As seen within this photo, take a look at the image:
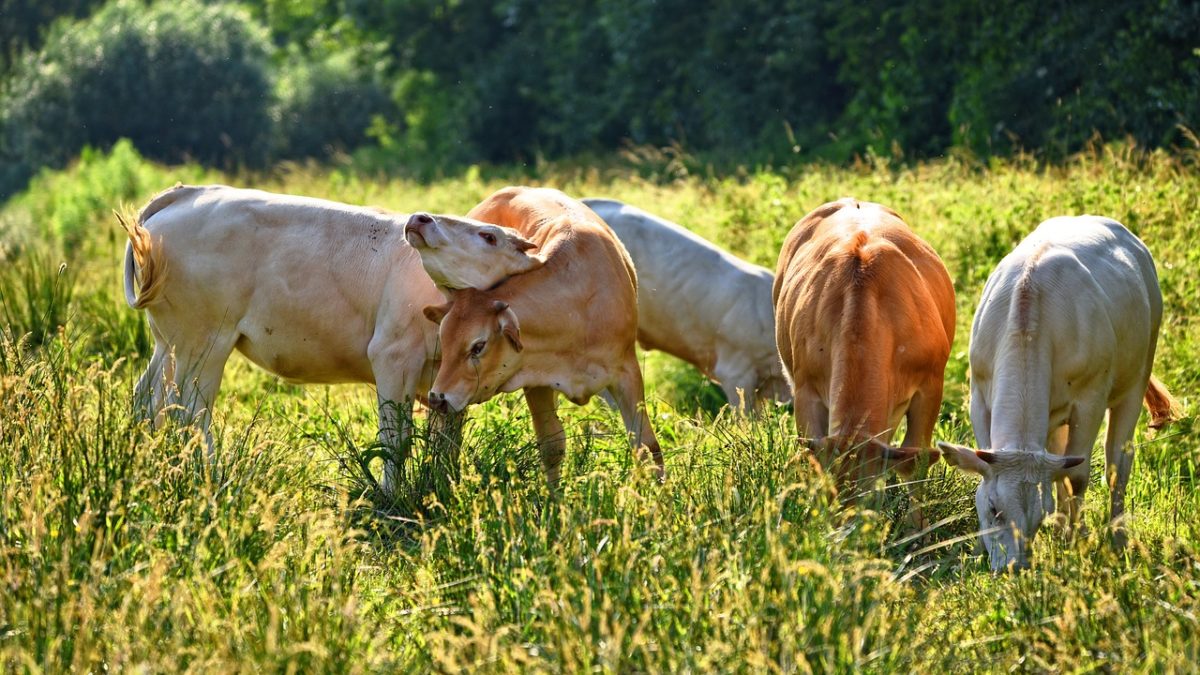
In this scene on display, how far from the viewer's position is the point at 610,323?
21.8 feet

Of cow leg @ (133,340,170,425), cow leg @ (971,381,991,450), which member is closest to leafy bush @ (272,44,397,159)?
cow leg @ (133,340,170,425)

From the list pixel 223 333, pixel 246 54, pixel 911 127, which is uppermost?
pixel 223 333

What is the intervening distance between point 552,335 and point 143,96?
31.6 m

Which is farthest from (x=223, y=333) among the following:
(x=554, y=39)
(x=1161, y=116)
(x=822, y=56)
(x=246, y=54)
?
(x=246, y=54)

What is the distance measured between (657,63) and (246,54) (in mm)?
13031

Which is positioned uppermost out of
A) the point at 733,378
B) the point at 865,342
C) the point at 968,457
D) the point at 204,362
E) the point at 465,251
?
the point at 465,251

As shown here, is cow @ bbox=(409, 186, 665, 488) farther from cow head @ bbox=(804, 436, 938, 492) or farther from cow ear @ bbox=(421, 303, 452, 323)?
cow head @ bbox=(804, 436, 938, 492)

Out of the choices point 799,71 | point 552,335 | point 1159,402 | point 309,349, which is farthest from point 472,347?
point 799,71

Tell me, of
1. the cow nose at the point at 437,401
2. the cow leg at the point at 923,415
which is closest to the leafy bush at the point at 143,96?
the cow nose at the point at 437,401

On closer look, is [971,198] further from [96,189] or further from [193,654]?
[96,189]

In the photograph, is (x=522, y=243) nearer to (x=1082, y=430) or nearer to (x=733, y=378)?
Result: (x=1082, y=430)

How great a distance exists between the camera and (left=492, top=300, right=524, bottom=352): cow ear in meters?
6.30

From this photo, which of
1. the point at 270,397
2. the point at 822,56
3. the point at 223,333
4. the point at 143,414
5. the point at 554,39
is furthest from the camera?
the point at 554,39

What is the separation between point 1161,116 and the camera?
17.1 metres
